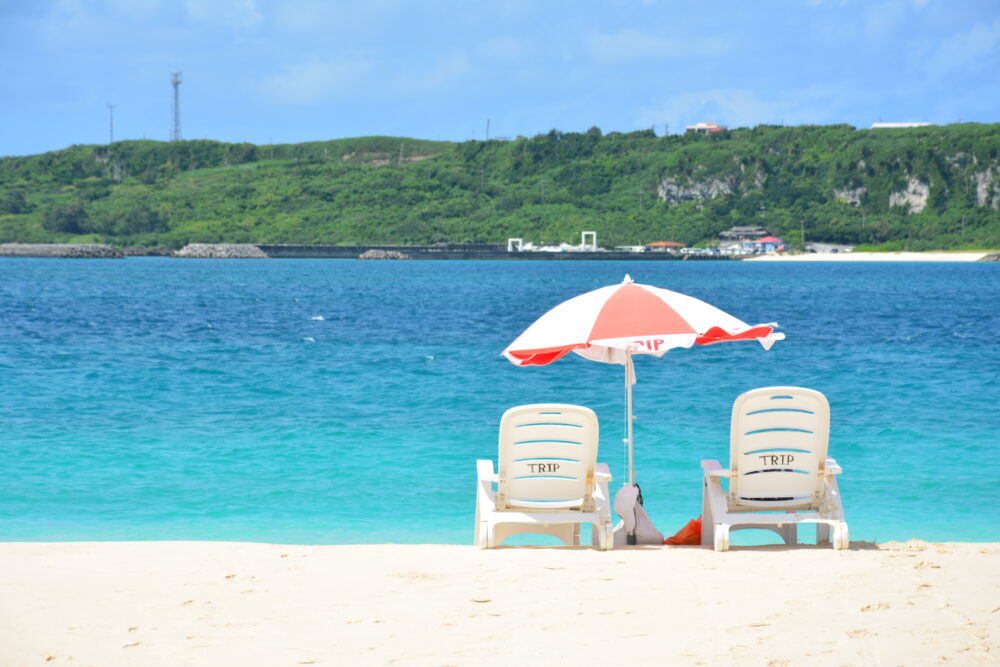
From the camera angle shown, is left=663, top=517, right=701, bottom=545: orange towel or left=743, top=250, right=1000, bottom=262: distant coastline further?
left=743, top=250, right=1000, bottom=262: distant coastline

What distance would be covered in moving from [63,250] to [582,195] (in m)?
83.8

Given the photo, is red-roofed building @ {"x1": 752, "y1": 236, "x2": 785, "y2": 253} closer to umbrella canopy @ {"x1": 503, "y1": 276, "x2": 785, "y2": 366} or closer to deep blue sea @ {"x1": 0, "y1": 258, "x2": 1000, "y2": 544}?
deep blue sea @ {"x1": 0, "y1": 258, "x2": 1000, "y2": 544}

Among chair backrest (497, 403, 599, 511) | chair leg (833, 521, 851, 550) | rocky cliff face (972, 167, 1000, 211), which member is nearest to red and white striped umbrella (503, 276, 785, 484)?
chair backrest (497, 403, 599, 511)

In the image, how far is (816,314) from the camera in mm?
42156

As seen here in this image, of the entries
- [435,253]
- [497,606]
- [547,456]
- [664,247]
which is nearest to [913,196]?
[664,247]

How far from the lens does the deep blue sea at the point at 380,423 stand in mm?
10156

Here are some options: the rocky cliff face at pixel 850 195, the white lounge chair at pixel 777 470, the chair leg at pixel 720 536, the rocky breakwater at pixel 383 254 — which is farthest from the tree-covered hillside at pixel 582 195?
the chair leg at pixel 720 536

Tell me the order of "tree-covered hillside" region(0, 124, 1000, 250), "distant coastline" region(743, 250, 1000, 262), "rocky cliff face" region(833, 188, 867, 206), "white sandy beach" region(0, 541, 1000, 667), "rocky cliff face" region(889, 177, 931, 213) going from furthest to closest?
"rocky cliff face" region(833, 188, 867, 206), "rocky cliff face" region(889, 177, 931, 213), "tree-covered hillside" region(0, 124, 1000, 250), "distant coastline" region(743, 250, 1000, 262), "white sandy beach" region(0, 541, 1000, 667)

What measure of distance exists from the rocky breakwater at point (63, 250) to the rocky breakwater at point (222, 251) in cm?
1031

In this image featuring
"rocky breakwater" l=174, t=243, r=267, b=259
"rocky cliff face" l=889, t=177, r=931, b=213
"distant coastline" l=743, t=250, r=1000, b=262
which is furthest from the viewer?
"rocky breakwater" l=174, t=243, r=267, b=259

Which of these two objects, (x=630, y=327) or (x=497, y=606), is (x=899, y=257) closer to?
(x=630, y=327)

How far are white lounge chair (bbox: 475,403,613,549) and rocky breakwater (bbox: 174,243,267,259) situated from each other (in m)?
159

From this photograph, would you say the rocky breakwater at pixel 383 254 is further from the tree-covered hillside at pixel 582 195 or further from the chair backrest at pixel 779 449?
A: the chair backrest at pixel 779 449

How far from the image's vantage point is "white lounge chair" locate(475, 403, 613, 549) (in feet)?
21.8
